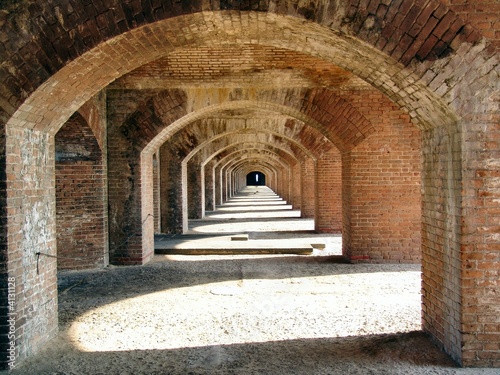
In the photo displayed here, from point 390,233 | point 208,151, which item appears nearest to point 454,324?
point 390,233

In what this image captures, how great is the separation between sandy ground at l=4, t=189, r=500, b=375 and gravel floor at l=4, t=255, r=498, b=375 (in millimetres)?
12

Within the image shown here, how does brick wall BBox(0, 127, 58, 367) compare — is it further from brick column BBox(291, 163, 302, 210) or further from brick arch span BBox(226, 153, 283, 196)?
brick arch span BBox(226, 153, 283, 196)

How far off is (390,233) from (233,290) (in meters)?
3.59

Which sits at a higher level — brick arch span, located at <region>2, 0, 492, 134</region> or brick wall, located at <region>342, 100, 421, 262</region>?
brick arch span, located at <region>2, 0, 492, 134</region>

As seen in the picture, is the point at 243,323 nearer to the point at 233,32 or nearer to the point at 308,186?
the point at 233,32

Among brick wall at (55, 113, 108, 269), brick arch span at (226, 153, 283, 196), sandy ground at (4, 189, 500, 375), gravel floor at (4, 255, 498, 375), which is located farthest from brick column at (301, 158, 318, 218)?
brick wall at (55, 113, 108, 269)

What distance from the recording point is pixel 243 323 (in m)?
5.77

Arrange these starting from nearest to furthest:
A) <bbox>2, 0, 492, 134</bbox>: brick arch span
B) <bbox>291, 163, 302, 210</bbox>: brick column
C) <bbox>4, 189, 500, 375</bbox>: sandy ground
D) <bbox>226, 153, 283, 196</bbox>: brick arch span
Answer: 1. <bbox>2, 0, 492, 134</bbox>: brick arch span
2. <bbox>4, 189, 500, 375</bbox>: sandy ground
3. <bbox>291, 163, 302, 210</bbox>: brick column
4. <bbox>226, 153, 283, 196</bbox>: brick arch span

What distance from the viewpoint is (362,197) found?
371 inches

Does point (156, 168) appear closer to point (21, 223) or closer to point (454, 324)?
point (21, 223)

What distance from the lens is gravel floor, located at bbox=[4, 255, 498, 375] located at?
4.52 metres

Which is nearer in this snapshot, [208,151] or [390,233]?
[390,233]

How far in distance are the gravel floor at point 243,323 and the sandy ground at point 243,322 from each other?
0.01 meters

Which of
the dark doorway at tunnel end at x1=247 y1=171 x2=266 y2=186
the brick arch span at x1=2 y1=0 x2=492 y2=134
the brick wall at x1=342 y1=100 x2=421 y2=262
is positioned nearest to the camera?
the brick arch span at x1=2 y1=0 x2=492 y2=134
